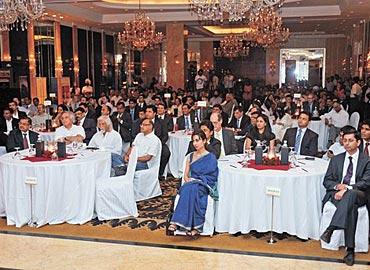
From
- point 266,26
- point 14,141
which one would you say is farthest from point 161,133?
point 266,26

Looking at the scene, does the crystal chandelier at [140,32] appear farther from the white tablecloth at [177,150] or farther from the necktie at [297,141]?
the necktie at [297,141]

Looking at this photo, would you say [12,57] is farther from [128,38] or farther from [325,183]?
[325,183]

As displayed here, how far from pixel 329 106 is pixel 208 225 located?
7751 millimetres

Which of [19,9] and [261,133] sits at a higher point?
[19,9]

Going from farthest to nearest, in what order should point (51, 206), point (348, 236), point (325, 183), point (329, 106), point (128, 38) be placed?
point (128, 38)
point (329, 106)
point (51, 206)
point (325, 183)
point (348, 236)

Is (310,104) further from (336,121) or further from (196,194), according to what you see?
(196,194)

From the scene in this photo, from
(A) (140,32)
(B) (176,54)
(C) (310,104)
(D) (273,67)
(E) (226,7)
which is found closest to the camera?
(E) (226,7)

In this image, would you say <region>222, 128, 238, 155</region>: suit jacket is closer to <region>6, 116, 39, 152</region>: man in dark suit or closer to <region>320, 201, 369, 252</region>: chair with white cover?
<region>320, 201, 369, 252</region>: chair with white cover

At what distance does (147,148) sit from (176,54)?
1174 cm

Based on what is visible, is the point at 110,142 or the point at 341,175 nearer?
the point at 341,175

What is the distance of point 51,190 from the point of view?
6.14 m

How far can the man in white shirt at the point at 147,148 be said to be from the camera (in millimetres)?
7516

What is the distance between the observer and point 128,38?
47.1 ft

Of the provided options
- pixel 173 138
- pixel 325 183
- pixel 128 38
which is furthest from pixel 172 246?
pixel 128 38
